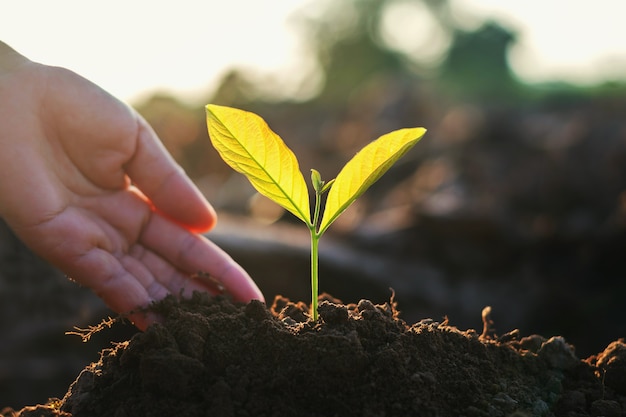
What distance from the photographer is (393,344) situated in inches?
65.4

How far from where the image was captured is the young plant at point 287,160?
1702 mm

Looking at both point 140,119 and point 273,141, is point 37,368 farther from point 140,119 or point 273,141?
point 273,141

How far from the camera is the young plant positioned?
5.58 feet

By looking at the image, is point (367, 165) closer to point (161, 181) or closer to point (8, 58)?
point (161, 181)

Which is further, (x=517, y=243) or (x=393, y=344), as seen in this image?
(x=517, y=243)

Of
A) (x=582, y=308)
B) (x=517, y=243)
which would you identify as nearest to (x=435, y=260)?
(x=517, y=243)

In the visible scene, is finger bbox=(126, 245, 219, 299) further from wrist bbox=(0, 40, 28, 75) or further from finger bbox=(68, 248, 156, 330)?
wrist bbox=(0, 40, 28, 75)

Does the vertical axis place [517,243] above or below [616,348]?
above

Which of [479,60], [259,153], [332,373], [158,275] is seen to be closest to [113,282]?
[158,275]

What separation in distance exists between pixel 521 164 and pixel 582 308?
4.47 m

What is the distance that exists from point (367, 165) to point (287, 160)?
234 mm

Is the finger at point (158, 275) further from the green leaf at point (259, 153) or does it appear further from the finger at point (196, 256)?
the green leaf at point (259, 153)

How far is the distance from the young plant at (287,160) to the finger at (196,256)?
1.82 ft

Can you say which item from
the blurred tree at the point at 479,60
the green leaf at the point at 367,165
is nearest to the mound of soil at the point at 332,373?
the green leaf at the point at 367,165
